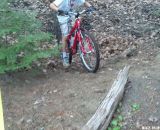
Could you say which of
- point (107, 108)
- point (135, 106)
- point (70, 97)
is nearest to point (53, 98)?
point (70, 97)

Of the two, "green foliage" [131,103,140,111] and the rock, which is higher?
"green foliage" [131,103,140,111]

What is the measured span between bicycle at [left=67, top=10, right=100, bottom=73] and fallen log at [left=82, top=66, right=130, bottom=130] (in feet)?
3.96

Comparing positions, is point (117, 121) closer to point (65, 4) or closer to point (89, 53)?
point (89, 53)

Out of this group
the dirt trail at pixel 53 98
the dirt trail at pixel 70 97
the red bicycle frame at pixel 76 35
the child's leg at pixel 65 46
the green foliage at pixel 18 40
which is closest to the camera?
the dirt trail at pixel 70 97

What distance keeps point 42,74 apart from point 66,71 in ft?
1.91

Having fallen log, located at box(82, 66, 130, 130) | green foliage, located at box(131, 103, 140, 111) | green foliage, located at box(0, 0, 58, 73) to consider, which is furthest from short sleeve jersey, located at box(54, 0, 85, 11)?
green foliage, located at box(131, 103, 140, 111)

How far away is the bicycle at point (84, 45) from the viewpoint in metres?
7.29

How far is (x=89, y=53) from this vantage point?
7504mm

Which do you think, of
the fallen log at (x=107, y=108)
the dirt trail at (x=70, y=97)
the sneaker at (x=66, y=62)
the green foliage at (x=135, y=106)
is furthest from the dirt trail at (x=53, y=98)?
the green foliage at (x=135, y=106)

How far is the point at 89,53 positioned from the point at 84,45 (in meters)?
0.20

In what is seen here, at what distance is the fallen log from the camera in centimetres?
492

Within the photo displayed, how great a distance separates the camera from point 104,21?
1073 centimetres

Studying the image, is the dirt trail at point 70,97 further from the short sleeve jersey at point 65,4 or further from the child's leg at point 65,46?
the short sleeve jersey at point 65,4

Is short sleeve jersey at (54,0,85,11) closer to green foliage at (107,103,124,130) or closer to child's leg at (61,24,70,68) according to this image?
child's leg at (61,24,70,68)
